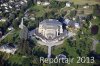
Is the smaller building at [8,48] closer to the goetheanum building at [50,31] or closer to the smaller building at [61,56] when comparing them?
the goetheanum building at [50,31]

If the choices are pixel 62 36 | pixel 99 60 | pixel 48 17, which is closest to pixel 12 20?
pixel 48 17

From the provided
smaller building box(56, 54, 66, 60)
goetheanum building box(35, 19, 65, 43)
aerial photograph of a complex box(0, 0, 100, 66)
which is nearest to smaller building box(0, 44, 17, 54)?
aerial photograph of a complex box(0, 0, 100, 66)

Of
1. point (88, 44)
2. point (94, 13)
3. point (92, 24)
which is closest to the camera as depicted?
point (88, 44)

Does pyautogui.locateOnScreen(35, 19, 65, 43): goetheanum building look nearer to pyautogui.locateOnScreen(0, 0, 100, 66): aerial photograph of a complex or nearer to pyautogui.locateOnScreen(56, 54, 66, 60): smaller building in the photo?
pyautogui.locateOnScreen(0, 0, 100, 66): aerial photograph of a complex

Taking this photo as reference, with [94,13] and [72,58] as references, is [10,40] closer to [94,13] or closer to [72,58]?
[72,58]

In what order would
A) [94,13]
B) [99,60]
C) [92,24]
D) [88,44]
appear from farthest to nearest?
[94,13], [92,24], [88,44], [99,60]

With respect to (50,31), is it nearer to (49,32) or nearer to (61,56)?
(49,32)

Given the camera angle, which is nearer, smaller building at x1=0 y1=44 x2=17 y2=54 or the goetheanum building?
smaller building at x1=0 y1=44 x2=17 y2=54
